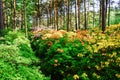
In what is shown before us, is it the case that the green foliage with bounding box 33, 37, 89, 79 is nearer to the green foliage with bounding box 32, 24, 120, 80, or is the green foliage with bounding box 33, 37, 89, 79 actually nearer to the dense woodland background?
the green foliage with bounding box 32, 24, 120, 80

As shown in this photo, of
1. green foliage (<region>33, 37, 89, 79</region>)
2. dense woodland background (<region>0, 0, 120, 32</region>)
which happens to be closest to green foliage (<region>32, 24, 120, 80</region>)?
green foliage (<region>33, 37, 89, 79</region>)

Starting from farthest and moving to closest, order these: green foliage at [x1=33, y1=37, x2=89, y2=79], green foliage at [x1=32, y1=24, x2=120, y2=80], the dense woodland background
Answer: the dense woodland background → green foliage at [x1=33, y1=37, x2=89, y2=79] → green foliage at [x1=32, y1=24, x2=120, y2=80]

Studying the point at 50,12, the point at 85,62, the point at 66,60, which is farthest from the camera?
the point at 50,12

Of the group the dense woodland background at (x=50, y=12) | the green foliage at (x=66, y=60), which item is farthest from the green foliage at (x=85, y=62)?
the dense woodland background at (x=50, y=12)

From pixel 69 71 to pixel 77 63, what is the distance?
0.48 meters

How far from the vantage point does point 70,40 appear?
13000 mm

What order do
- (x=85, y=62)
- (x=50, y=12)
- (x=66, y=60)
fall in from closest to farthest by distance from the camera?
(x=85, y=62), (x=66, y=60), (x=50, y=12)

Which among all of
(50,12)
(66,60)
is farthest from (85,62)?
(50,12)

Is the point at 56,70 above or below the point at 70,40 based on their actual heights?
below

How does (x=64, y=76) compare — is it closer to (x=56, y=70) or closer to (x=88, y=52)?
(x=56, y=70)

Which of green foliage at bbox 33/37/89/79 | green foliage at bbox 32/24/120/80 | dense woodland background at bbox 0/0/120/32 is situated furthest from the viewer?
dense woodland background at bbox 0/0/120/32

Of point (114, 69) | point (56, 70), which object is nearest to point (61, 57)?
point (56, 70)

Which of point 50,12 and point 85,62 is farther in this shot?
point 50,12

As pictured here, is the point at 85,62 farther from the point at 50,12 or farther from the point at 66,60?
the point at 50,12
